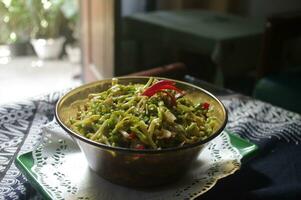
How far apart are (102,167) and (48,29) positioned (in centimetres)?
298

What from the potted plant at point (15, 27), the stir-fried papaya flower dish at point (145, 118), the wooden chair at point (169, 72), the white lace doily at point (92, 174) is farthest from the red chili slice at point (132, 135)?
the potted plant at point (15, 27)

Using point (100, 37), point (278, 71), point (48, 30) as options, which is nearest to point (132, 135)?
point (278, 71)

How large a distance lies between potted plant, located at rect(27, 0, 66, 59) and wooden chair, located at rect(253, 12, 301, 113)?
80.0 inches

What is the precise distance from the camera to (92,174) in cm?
73

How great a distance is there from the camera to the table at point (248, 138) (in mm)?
747

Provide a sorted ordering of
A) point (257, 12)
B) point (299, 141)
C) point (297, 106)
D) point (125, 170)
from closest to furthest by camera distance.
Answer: point (125, 170)
point (299, 141)
point (297, 106)
point (257, 12)

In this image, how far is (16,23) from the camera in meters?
3.38

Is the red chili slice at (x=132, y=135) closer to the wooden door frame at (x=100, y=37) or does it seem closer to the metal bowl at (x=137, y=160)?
the metal bowl at (x=137, y=160)

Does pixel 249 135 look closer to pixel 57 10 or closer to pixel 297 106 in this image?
pixel 297 106

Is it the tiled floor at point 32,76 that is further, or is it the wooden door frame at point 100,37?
the tiled floor at point 32,76

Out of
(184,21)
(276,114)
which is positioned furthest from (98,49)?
(276,114)

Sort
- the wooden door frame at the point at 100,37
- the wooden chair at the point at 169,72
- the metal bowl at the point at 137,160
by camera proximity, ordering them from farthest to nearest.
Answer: the wooden door frame at the point at 100,37 < the wooden chair at the point at 169,72 < the metal bowl at the point at 137,160

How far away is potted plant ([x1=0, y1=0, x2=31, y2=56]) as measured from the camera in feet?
10.6

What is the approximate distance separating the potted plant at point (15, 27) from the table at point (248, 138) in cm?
237
